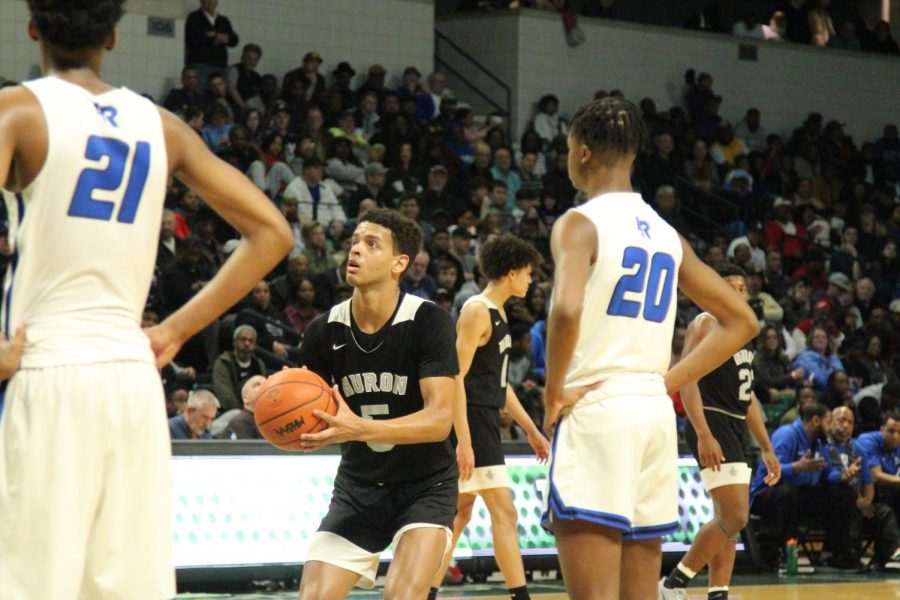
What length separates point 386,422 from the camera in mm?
5191

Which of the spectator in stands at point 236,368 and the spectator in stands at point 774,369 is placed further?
the spectator in stands at point 774,369

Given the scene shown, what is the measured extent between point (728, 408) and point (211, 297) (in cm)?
540

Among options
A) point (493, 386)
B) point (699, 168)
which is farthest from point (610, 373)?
point (699, 168)

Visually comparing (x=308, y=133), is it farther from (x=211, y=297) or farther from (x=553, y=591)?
(x=211, y=297)

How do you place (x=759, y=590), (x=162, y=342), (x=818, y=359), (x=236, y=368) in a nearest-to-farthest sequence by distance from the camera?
(x=162, y=342) → (x=759, y=590) → (x=236, y=368) → (x=818, y=359)

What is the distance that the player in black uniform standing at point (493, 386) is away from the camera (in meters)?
7.94

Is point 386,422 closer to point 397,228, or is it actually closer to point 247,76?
point 397,228

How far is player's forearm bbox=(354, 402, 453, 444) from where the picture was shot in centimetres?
509

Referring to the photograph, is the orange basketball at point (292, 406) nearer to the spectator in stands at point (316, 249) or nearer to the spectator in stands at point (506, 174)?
the spectator in stands at point (316, 249)

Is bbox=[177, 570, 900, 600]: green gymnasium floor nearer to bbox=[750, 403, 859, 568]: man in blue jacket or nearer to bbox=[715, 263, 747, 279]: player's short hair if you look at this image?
bbox=[750, 403, 859, 568]: man in blue jacket

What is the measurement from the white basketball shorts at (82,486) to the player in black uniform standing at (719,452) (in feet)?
15.9

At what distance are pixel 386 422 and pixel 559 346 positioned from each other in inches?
37.9

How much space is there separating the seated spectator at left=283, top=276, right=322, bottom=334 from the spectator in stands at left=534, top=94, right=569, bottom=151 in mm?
6896

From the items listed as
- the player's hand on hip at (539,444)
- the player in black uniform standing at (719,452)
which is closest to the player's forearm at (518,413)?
the player's hand on hip at (539,444)
